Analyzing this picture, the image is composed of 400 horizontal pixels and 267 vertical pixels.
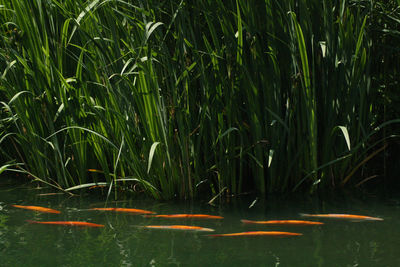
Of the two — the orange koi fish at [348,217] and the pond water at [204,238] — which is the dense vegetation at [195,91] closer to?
the pond water at [204,238]

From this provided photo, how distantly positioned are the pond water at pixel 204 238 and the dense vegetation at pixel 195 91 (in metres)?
0.17

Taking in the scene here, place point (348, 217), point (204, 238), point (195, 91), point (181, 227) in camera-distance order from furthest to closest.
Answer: point (195, 91) → point (348, 217) → point (181, 227) → point (204, 238)

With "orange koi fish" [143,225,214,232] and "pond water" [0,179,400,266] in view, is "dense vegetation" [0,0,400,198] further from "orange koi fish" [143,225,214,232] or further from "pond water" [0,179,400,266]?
"orange koi fish" [143,225,214,232]

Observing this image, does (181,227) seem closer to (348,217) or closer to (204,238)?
(204,238)

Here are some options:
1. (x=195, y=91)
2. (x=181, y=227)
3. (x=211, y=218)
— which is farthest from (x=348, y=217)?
(x=195, y=91)

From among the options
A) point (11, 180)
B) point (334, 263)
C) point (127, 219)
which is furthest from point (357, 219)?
point (11, 180)

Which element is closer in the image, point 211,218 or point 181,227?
point 181,227

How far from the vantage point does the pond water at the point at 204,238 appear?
7.31 feet

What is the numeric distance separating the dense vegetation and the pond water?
0.57 feet

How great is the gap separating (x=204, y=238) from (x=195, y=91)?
0.88 metres

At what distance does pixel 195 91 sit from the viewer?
3137mm

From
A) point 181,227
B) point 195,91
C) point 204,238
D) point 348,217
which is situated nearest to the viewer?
point 204,238

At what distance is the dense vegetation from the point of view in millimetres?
2953

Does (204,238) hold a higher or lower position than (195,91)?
lower
